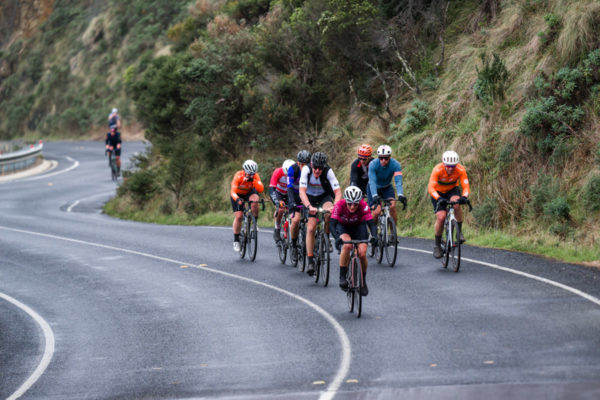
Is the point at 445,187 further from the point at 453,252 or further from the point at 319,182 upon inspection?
the point at 319,182

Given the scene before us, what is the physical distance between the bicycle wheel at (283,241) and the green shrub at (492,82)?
7.64 metres

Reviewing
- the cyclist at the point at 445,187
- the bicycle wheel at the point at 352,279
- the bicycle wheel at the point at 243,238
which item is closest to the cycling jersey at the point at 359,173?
the cyclist at the point at 445,187

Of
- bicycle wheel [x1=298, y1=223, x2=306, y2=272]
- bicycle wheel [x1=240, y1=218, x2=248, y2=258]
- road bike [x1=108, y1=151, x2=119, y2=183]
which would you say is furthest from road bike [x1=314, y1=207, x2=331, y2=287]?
road bike [x1=108, y1=151, x2=119, y2=183]

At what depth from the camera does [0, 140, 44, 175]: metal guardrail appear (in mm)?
40844

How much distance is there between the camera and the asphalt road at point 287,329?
8.85m

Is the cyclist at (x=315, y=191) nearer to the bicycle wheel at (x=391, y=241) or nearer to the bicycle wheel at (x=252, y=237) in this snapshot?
the bicycle wheel at (x=391, y=241)

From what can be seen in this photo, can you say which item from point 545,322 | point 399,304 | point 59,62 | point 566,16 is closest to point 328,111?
point 566,16

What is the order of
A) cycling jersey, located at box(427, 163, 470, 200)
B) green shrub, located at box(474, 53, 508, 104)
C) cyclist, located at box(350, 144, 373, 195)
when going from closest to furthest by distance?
cycling jersey, located at box(427, 163, 470, 200)
cyclist, located at box(350, 144, 373, 195)
green shrub, located at box(474, 53, 508, 104)

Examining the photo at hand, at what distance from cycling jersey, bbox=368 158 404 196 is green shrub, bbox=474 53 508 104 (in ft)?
22.1

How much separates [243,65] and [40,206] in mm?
9062

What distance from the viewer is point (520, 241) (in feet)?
56.0

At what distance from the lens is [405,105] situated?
24.9 meters

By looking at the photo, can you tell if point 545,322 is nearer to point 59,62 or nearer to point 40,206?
point 40,206

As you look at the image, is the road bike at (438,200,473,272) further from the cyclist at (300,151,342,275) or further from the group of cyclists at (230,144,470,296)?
the cyclist at (300,151,342,275)
